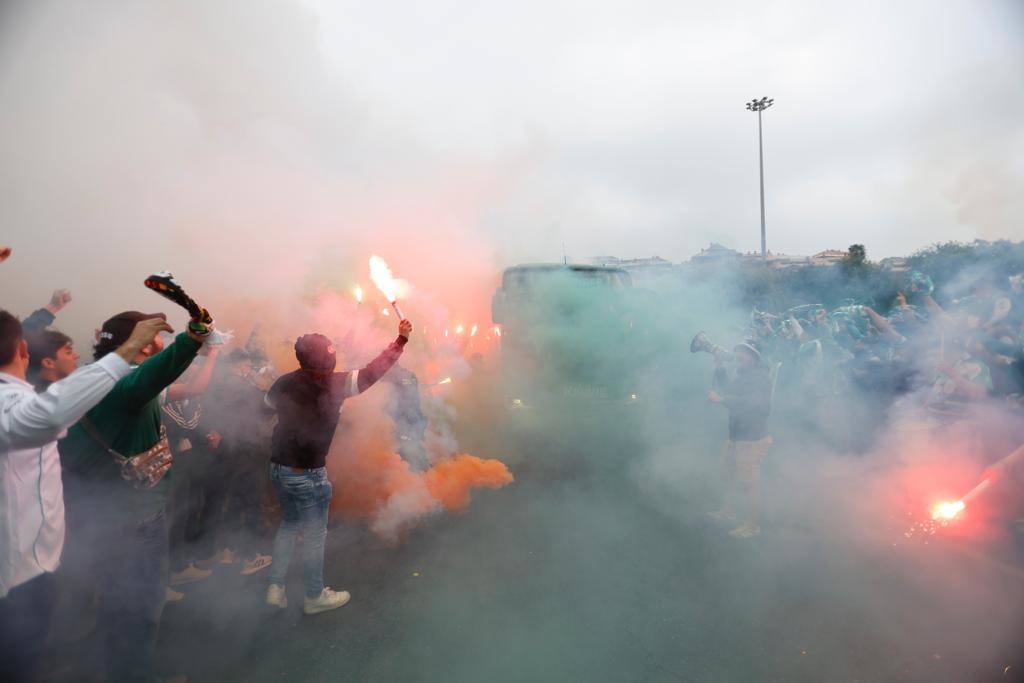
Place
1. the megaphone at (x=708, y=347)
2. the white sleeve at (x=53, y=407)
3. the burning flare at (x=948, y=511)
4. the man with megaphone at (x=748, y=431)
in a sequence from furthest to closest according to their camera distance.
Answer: the megaphone at (x=708, y=347) < the man with megaphone at (x=748, y=431) < the burning flare at (x=948, y=511) < the white sleeve at (x=53, y=407)

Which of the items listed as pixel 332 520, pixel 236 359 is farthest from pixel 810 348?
pixel 236 359

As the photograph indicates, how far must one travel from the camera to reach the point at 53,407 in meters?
1.59

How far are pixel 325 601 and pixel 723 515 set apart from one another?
329cm

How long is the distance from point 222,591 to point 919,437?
707 centimetres

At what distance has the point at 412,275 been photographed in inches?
379

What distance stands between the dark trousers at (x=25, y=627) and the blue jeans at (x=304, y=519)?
1214 millimetres

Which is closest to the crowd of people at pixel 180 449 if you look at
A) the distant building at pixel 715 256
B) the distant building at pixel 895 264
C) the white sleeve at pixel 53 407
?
the white sleeve at pixel 53 407

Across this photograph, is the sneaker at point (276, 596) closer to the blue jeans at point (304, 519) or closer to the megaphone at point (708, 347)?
the blue jeans at point (304, 519)

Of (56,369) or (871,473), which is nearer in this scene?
(56,369)

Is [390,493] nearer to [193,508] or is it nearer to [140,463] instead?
[193,508]

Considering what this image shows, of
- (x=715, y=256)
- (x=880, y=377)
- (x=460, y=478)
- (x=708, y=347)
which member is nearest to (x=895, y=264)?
(x=715, y=256)

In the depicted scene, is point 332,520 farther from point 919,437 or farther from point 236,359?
point 919,437

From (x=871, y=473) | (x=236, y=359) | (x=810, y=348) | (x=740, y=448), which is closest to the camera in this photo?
(x=236, y=359)

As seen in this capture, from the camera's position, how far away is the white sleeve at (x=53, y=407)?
1591mm
